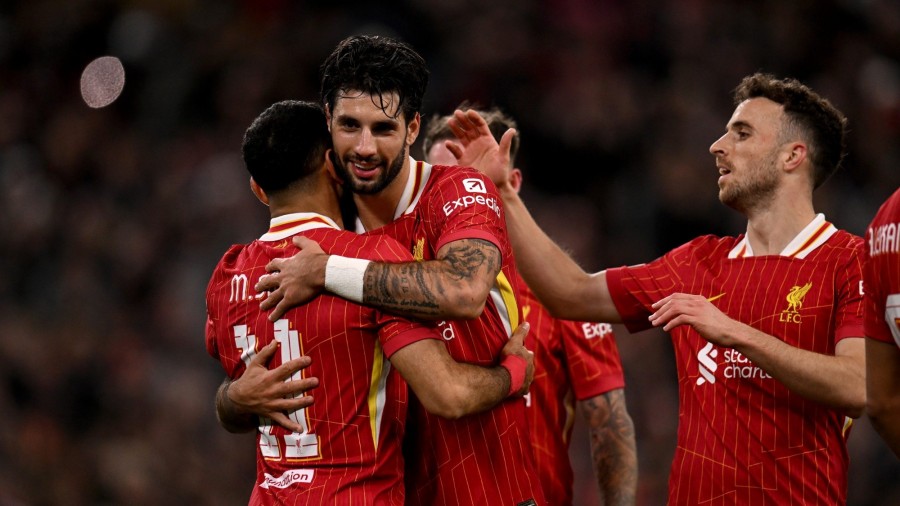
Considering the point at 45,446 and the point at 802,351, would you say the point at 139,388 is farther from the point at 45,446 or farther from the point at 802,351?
the point at 802,351

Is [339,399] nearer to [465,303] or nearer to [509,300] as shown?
[465,303]

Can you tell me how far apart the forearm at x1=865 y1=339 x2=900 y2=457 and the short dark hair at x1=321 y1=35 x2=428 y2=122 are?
74.9 inches

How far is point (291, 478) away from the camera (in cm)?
405

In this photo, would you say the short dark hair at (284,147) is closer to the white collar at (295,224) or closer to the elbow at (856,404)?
the white collar at (295,224)

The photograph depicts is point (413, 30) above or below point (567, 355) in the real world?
above

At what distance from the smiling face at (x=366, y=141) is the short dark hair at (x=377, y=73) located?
1.4 inches

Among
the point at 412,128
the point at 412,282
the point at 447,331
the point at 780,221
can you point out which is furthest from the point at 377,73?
the point at 780,221

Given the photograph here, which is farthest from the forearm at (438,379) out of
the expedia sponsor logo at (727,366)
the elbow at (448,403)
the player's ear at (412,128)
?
the expedia sponsor logo at (727,366)

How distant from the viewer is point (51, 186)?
11469mm

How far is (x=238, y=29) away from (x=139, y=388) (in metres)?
4.18

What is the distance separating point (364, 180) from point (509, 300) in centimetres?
77

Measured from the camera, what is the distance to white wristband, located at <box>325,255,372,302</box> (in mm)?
3887

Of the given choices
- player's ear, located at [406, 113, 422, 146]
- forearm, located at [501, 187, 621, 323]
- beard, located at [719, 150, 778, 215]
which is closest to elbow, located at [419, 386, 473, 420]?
player's ear, located at [406, 113, 422, 146]

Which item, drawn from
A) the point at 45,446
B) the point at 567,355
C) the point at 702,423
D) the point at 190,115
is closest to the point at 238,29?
the point at 190,115
